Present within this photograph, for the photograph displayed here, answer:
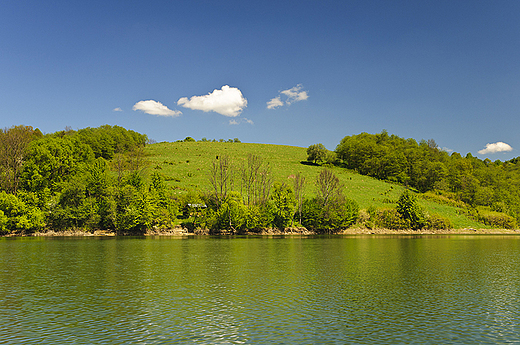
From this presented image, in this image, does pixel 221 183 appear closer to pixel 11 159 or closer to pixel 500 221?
pixel 11 159

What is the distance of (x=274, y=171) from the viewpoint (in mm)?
142250

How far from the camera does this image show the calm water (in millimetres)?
16562

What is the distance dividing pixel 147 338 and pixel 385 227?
95.6 meters

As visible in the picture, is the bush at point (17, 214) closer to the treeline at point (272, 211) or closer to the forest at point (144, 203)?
the forest at point (144, 203)

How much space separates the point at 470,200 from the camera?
130125 mm

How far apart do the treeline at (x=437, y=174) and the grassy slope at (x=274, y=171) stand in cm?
908

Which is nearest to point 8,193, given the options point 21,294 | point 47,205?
point 47,205

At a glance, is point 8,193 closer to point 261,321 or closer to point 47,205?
point 47,205

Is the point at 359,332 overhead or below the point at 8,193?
below

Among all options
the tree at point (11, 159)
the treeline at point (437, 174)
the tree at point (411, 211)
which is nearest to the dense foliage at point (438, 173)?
the treeline at point (437, 174)

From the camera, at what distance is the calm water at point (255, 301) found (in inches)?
652

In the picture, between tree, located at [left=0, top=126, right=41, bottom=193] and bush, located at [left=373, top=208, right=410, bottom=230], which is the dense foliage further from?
tree, located at [left=0, top=126, right=41, bottom=193]

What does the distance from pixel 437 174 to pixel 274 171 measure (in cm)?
7033

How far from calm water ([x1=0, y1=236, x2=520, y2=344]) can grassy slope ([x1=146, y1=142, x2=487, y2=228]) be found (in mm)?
71542
